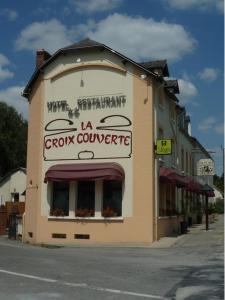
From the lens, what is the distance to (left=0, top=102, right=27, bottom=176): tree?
56875mm

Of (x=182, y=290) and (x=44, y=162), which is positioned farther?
(x=44, y=162)

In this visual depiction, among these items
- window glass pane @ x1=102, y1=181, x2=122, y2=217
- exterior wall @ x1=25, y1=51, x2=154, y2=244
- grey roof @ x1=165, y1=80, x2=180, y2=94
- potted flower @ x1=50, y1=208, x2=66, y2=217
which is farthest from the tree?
window glass pane @ x1=102, y1=181, x2=122, y2=217

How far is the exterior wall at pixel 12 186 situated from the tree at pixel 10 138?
11.6m

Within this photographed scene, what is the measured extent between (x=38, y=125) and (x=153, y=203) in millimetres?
6815

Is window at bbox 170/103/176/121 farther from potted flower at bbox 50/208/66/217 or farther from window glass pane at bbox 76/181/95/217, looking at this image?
potted flower at bbox 50/208/66/217

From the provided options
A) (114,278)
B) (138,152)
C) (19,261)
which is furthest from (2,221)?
(114,278)

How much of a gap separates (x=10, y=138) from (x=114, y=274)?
4626 centimetres

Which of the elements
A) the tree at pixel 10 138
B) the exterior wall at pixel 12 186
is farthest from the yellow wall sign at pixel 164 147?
the tree at pixel 10 138

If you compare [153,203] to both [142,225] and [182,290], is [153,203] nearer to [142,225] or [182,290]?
[142,225]

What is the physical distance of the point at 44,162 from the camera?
80.0 feet

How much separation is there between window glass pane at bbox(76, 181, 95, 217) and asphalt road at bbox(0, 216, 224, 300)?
12.4 ft

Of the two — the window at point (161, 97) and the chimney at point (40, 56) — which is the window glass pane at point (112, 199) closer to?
the window at point (161, 97)

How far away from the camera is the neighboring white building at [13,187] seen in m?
45.0

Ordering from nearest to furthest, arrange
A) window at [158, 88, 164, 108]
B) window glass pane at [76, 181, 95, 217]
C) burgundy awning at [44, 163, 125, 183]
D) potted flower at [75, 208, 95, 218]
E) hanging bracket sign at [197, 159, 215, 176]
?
burgundy awning at [44, 163, 125, 183], potted flower at [75, 208, 95, 218], window glass pane at [76, 181, 95, 217], window at [158, 88, 164, 108], hanging bracket sign at [197, 159, 215, 176]
